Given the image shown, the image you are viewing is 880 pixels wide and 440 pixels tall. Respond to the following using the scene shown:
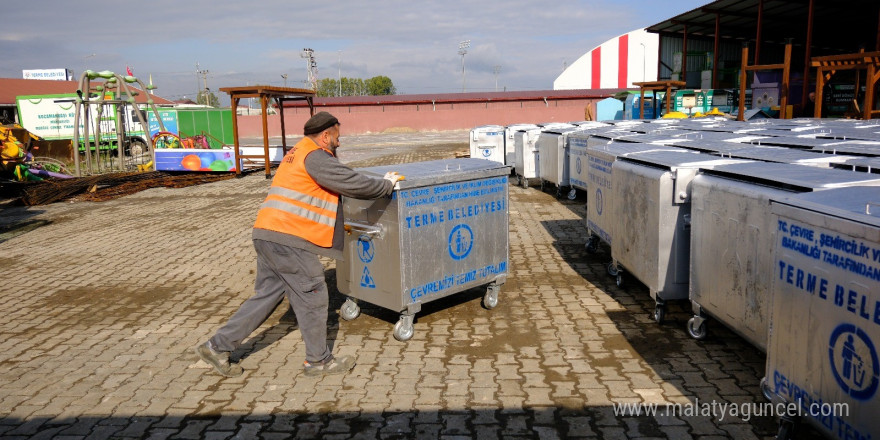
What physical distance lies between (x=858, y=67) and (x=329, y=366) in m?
17.3

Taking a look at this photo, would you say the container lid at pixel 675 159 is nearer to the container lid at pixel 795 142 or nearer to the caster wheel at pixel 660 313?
the caster wheel at pixel 660 313

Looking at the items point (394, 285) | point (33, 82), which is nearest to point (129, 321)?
point (394, 285)

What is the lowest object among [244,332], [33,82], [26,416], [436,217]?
[26,416]

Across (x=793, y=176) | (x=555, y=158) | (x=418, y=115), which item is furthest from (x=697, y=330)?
(x=418, y=115)

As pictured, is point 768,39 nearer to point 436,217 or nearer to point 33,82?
point 436,217

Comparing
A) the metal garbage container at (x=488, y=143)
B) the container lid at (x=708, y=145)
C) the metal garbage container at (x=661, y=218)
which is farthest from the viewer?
the metal garbage container at (x=488, y=143)

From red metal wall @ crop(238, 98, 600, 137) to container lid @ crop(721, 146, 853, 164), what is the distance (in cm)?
4155

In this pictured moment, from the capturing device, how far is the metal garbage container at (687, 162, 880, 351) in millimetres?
3691

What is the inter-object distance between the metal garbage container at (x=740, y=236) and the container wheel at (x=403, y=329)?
7.14 feet

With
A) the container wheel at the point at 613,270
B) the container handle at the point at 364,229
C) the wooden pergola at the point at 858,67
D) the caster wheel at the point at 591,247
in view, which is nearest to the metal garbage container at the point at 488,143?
the caster wheel at the point at 591,247

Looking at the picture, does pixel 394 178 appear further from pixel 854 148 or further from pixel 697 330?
pixel 854 148

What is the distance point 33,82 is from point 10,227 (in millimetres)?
38303

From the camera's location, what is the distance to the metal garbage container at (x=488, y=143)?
51.8 feet

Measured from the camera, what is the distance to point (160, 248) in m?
8.94
